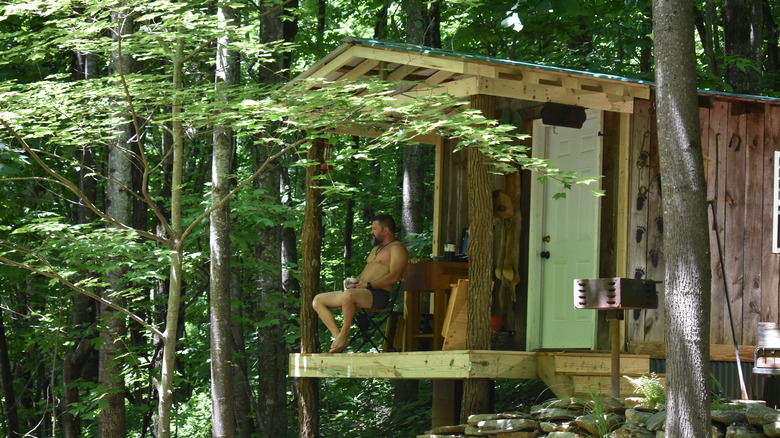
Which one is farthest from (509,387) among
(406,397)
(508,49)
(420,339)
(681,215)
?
(681,215)

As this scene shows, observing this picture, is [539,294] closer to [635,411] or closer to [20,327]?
[635,411]

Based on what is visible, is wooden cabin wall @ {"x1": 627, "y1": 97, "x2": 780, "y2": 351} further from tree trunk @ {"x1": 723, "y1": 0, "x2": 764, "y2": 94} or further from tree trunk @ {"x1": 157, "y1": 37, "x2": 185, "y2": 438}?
tree trunk @ {"x1": 723, "y1": 0, "x2": 764, "y2": 94}

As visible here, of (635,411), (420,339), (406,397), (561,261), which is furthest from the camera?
(406,397)

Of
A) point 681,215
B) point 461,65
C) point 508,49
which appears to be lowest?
point 681,215

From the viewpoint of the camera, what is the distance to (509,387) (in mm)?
12391

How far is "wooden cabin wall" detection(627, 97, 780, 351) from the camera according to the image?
27.0 feet

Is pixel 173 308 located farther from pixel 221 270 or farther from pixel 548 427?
pixel 548 427

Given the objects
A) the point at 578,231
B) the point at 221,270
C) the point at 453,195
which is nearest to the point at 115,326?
the point at 221,270

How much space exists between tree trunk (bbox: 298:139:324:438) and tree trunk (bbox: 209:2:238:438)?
2.93ft

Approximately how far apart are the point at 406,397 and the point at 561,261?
4785mm

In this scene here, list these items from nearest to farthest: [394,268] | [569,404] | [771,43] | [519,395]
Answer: [569,404] < [394,268] < [519,395] < [771,43]

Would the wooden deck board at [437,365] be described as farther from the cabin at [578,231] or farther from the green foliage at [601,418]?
the green foliage at [601,418]

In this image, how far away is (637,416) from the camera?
6391mm

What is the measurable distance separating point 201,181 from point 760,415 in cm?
1092
